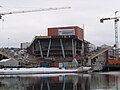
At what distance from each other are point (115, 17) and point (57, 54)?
3639 cm

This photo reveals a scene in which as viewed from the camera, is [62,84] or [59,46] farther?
[59,46]

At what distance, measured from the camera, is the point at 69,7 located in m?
136

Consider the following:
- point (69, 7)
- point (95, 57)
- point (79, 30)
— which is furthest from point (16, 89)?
point (79, 30)

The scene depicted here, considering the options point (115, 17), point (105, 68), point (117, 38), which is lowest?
point (105, 68)

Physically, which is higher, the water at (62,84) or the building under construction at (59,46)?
the building under construction at (59,46)

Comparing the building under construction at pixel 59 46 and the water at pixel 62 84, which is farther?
the building under construction at pixel 59 46

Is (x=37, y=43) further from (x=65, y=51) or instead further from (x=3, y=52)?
(x=3, y=52)

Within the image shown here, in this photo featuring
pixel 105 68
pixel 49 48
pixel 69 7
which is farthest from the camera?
pixel 49 48

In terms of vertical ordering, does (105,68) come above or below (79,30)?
below

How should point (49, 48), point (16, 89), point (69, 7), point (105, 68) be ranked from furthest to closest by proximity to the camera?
point (49, 48), point (69, 7), point (105, 68), point (16, 89)

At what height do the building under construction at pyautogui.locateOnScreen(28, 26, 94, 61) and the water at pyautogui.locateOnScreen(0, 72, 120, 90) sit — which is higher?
the building under construction at pyautogui.locateOnScreen(28, 26, 94, 61)

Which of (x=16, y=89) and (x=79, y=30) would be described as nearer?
(x=16, y=89)

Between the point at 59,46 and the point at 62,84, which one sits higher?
the point at 59,46

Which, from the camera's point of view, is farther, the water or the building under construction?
the building under construction
